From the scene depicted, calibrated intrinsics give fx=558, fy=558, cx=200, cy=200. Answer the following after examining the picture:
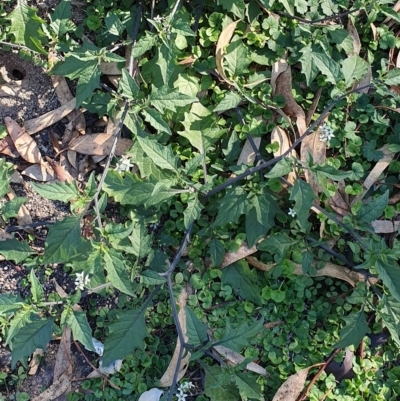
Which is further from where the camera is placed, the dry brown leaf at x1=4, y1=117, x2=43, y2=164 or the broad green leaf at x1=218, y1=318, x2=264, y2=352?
the dry brown leaf at x1=4, y1=117, x2=43, y2=164

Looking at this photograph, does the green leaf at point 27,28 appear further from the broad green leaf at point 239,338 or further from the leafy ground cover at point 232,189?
the broad green leaf at point 239,338

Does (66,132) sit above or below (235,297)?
above

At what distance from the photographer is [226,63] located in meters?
2.83

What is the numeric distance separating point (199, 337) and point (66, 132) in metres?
1.34

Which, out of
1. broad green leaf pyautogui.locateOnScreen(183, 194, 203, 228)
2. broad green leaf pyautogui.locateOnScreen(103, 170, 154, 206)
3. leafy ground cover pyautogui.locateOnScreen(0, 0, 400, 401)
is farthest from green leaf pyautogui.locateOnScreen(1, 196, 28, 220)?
broad green leaf pyautogui.locateOnScreen(183, 194, 203, 228)

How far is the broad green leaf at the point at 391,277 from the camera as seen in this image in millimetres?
2273

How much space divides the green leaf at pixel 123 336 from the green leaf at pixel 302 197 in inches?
33.5

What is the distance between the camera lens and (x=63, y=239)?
2375mm

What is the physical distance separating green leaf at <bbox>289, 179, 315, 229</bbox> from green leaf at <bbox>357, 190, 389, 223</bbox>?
0.26 m

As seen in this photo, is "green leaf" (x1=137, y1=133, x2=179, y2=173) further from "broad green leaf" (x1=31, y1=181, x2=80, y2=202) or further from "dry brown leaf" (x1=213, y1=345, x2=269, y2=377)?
"dry brown leaf" (x1=213, y1=345, x2=269, y2=377)

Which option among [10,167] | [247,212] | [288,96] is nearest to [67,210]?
[10,167]

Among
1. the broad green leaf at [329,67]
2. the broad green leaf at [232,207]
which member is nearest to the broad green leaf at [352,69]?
the broad green leaf at [329,67]

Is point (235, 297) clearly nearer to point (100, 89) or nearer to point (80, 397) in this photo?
point (80, 397)

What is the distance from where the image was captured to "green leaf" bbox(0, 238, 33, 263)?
8.89 feet
